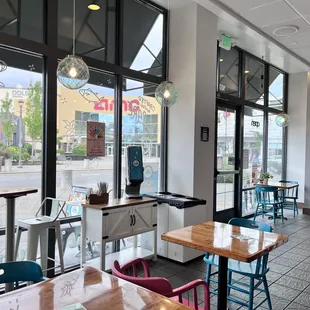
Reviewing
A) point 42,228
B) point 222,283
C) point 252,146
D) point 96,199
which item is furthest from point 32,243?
point 252,146

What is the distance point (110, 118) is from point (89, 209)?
1.27m

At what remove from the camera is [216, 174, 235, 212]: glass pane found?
5898mm

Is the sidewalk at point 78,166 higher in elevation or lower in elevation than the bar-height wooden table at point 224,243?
higher

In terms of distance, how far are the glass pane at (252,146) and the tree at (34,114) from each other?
460 centimetres

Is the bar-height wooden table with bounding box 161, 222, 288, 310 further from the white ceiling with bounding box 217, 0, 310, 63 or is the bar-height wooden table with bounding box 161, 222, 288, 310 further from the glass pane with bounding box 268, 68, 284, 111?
the glass pane with bounding box 268, 68, 284, 111

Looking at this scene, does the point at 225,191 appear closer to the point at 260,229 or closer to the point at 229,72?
the point at 229,72

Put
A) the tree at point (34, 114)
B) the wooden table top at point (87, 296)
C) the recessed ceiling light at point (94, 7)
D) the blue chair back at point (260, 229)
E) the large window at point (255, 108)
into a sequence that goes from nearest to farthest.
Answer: the wooden table top at point (87, 296) < the blue chair back at point (260, 229) < the tree at point (34, 114) < the recessed ceiling light at point (94, 7) < the large window at point (255, 108)

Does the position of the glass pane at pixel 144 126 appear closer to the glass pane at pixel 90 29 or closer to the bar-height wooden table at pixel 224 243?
the glass pane at pixel 90 29

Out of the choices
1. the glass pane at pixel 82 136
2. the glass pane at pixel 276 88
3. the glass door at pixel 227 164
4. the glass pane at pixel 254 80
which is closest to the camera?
the glass pane at pixel 82 136

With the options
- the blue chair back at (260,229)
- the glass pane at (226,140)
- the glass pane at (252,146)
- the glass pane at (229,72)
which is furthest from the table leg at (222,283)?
the glass pane at (252,146)

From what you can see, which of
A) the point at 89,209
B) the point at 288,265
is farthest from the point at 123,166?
the point at 288,265

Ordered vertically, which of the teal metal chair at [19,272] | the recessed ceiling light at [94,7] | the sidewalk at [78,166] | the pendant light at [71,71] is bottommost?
the teal metal chair at [19,272]

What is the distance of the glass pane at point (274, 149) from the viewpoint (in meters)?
7.93

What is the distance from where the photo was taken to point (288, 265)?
13.4ft
